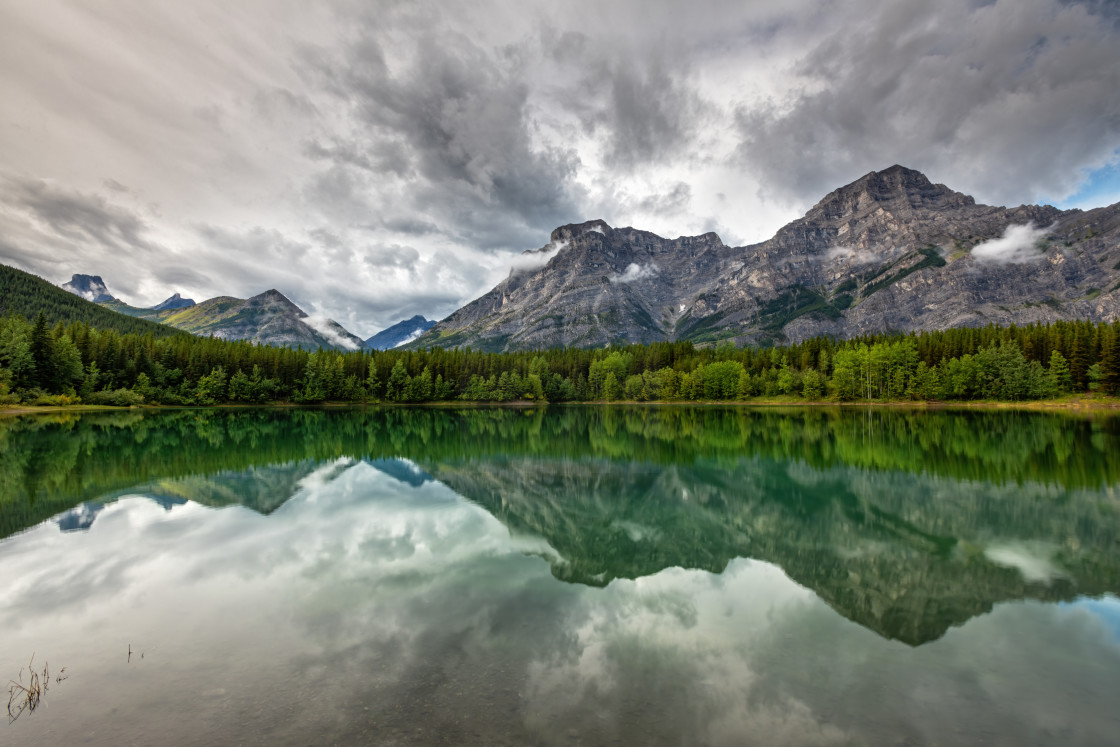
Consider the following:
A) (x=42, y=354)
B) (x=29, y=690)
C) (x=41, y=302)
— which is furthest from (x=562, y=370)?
(x=41, y=302)

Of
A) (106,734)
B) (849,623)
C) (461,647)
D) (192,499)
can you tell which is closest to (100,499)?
(192,499)

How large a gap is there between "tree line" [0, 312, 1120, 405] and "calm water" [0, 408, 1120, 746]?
94483mm

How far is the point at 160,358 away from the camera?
Result: 112m

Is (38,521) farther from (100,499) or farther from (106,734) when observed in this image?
(106,734)

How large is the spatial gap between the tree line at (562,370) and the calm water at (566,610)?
310 ft

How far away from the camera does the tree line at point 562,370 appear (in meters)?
93.9

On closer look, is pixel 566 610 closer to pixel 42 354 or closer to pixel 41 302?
pixel 42 354

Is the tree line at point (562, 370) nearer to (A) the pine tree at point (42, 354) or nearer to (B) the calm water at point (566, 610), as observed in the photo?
(A) the pine tree at point (42, 354)

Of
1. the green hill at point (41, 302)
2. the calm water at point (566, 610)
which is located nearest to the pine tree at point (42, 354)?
the calm water at point (566, 610)

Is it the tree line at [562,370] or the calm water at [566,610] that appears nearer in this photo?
the calm water at [566,610]

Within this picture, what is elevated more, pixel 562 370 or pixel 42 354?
pixel 42 354

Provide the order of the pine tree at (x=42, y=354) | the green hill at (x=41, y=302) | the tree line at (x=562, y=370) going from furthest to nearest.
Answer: the green hill at (x=41, y=302) < the tree line at (x=562, y=370) < the pine tree at (x=42, y=354)

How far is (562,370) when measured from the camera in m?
168

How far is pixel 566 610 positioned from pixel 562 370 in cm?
15603
